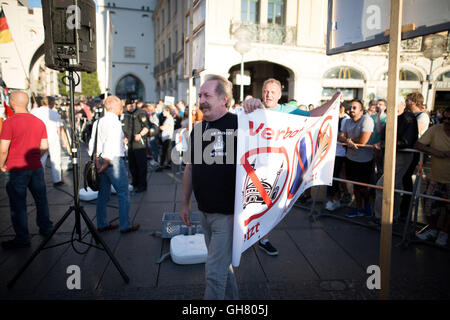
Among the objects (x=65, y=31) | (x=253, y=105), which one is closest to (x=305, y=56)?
(x=65, y=31)

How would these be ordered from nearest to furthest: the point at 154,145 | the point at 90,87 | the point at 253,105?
the point at 253,105, the point at 154,145, the point at 90,87

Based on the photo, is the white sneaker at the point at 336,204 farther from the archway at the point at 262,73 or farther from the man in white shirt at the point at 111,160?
the archway at the point at 262,73

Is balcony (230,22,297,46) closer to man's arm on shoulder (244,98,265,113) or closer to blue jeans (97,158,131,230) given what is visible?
blue jeans (97,158,131,230)

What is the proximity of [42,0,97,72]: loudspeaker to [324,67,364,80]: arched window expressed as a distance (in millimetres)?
18704

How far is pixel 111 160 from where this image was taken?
13.1 feet

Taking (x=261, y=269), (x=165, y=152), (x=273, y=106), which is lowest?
(x=261, y=269)

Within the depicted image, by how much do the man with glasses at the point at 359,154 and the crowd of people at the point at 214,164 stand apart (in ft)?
0.05

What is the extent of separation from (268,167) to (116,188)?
2.67m

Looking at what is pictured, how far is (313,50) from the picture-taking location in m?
17.5

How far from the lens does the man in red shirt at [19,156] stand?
3525 mm

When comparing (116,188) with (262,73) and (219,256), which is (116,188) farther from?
(262,73)

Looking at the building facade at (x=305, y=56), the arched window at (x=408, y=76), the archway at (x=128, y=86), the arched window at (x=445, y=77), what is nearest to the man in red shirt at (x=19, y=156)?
the building facade at (x=305, y=56)

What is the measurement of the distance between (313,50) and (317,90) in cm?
239
